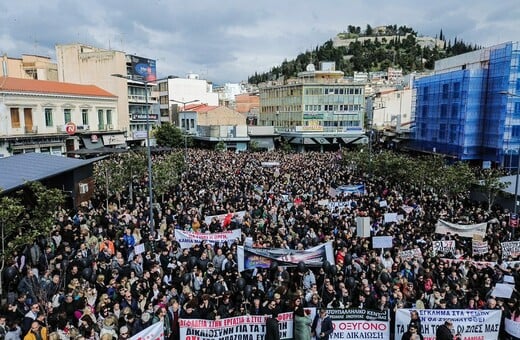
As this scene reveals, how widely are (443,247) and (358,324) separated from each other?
649 centimetres

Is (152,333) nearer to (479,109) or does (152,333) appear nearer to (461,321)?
(461,321)

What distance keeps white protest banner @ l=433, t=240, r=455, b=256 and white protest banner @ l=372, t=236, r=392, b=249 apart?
62.7 inches

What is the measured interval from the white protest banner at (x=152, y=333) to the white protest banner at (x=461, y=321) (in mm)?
4869

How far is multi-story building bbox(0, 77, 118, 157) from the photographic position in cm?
3450

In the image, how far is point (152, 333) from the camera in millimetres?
8047

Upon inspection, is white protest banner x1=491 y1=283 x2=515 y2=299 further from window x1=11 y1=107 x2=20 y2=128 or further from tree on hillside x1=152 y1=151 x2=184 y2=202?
window x1=11 y1=107 x2=20 y2=128

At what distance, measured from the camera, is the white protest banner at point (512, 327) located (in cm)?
867

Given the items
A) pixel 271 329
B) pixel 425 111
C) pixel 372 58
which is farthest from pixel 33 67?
pixel 372 58

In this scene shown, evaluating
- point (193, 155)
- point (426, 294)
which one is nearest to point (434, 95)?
point (193, 155)

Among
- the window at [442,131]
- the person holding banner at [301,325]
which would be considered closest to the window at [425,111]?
the window at [442,131]

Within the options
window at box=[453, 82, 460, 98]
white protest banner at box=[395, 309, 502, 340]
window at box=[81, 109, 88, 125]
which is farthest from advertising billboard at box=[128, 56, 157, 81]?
white protest banner at box=[395, 309, 502, 340]

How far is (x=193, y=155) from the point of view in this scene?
4491 cm

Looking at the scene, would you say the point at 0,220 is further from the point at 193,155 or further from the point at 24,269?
the point at 193,155

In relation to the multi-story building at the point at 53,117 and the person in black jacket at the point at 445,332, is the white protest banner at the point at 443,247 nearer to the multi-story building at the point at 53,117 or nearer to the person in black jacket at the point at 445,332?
the person in black jacket at the point at 445,332
